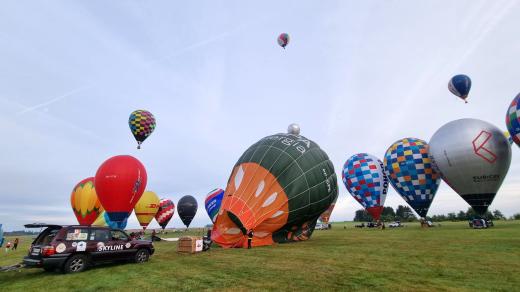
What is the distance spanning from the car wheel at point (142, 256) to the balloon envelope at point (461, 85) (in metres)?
35.7

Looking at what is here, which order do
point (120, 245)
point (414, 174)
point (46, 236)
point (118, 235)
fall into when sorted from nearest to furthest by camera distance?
1. point (46, 236)
2. point (120, 245)
3. point (118, 235)
4. point (414, 174)

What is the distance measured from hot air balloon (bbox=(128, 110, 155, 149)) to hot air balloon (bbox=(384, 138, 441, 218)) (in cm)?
2819

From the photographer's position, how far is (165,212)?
4831 cm

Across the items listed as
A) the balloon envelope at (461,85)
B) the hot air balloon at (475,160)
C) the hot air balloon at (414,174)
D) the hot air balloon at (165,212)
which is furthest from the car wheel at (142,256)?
the hot air balloon at (165,212)

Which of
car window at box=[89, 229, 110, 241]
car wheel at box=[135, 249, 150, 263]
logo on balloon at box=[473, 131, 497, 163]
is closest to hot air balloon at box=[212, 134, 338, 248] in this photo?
car wheel at box=[135, 249, 150, 263]

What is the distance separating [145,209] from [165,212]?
883cm

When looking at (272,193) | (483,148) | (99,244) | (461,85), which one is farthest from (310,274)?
(461,85)

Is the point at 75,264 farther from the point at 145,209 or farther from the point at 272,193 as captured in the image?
the point at 145,209

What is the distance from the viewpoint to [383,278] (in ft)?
25.3

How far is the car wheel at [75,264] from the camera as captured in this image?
32.2ft

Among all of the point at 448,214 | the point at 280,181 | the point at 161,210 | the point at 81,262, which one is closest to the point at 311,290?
the point at 81,262

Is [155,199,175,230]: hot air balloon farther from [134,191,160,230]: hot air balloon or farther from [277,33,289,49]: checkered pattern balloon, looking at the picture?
[277,33,289,49]: checkered pattern balloon

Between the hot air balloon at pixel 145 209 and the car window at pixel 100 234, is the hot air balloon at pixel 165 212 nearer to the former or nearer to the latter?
the hot air balloon at pixel 145 209

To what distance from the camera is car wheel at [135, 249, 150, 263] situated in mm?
11929
